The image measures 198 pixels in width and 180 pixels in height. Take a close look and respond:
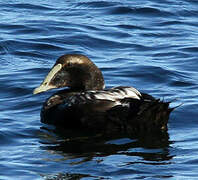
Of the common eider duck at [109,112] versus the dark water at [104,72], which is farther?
the common eider duck at [109,112]

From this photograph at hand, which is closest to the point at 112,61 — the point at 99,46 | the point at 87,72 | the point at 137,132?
the point at 99,46

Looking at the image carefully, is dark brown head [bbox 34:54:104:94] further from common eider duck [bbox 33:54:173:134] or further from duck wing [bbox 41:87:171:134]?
duck wing [bbox 41:87:171:134]

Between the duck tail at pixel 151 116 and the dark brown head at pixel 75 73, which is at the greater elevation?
the dark brown head at pixel 75 73

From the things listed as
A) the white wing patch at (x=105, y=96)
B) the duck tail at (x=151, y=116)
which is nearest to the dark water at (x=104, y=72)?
the duck tail at (x=151, y=116)

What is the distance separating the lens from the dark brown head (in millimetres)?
10023

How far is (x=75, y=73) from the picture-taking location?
10078 mm

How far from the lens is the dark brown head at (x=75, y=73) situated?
10.0 meters

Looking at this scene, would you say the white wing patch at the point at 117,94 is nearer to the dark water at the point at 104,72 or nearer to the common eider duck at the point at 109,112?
the common eider duck at the point at 109,112

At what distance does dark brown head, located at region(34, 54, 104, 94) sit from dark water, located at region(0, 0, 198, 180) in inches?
20.0

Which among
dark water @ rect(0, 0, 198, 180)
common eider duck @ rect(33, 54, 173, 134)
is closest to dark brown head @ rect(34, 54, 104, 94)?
common eider duck @ rect(33, 54, 173, 134)

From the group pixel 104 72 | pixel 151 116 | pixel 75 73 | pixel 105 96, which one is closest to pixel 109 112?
pixel 105 96

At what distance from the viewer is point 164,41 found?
48.6 ft

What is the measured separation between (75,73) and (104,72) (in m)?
2.47

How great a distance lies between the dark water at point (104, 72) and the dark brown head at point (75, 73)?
507 mm
